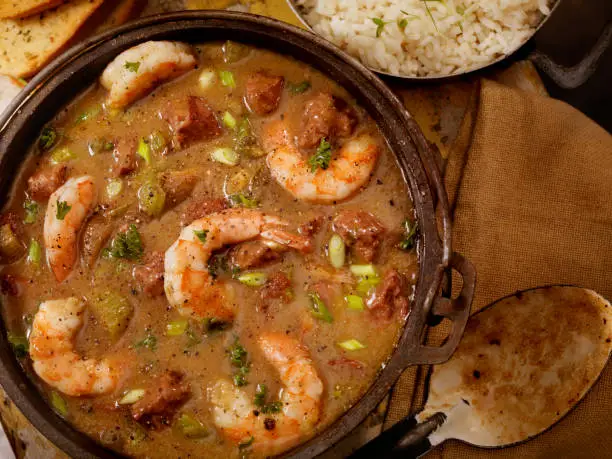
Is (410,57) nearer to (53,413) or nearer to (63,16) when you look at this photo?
(63,16)

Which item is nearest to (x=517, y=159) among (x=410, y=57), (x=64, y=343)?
(x=410, y=57)

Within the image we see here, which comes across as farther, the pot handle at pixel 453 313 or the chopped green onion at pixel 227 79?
the chopped green onion at pixel 227 79

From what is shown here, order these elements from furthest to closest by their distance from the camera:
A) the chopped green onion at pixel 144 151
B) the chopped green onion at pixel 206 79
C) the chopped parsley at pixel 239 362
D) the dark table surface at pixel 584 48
Answer: the dark table surface at pixel 584 48 → the chopped green onion at pixel 206 79 → the chopped green onion at pixel 144 151 → the chopped parsley at pixel 239 362

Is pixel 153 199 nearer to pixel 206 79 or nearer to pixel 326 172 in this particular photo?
pixel 206 79

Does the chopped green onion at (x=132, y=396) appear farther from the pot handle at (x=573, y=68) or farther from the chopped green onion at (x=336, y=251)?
the pot handle at (x=573, y=68)

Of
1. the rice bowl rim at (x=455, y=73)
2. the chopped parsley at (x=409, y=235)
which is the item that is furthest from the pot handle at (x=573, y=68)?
the chopped parsley at (x=409, y=235)

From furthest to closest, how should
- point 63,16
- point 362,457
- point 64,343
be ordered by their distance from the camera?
point 63,16
point 362,457
point 64,343
